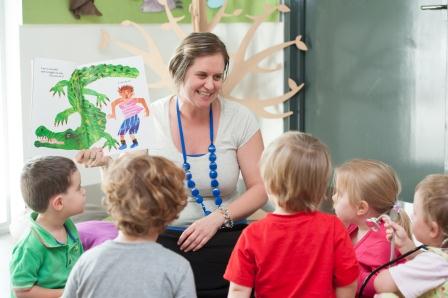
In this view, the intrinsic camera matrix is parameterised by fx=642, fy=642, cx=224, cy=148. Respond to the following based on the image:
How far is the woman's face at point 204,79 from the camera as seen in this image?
7.23ft

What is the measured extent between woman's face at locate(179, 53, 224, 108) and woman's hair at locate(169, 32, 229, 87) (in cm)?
1

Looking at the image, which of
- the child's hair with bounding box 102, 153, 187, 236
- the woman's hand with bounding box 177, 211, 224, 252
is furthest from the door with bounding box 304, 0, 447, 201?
the child's hair with bounding box 102, 153, 187, 236

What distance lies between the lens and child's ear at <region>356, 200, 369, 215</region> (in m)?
1.82

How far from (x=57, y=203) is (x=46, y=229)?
9cm

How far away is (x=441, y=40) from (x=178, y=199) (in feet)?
4.51

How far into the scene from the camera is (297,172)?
1537 mm

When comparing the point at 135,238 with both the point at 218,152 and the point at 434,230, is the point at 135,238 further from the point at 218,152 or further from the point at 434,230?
the point at 218,152

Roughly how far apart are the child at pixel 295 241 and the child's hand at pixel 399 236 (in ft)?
0.72

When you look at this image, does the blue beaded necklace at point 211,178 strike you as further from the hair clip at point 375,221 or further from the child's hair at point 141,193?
the child's hair at point 141,193

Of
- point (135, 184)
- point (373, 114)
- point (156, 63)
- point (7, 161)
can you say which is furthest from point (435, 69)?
point (7, 161)

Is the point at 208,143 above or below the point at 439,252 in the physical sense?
above

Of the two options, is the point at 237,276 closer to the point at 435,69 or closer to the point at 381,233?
the point at 381,233

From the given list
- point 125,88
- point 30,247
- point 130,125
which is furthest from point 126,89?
point 30,247

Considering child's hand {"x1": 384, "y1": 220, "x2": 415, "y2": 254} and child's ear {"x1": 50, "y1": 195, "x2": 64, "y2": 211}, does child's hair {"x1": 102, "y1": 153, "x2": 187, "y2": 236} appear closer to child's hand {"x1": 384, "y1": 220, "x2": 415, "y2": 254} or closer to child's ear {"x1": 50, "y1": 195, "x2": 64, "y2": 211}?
child's ear {"x1": 50, "y1": 195, "x2": 64, "y2": 211}
